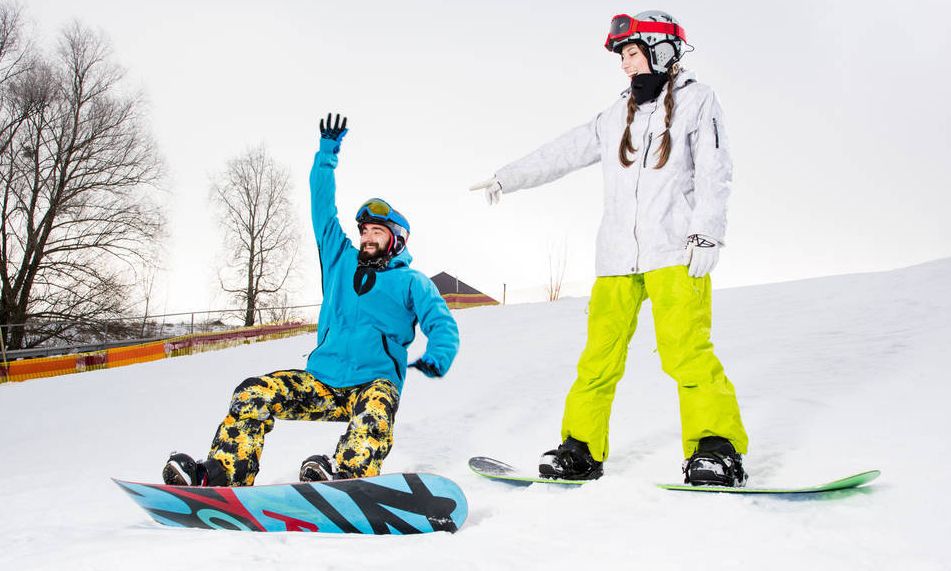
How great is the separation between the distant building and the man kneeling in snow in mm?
14353

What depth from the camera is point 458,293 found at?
68.1ft

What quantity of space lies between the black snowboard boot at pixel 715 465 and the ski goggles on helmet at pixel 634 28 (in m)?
1.77

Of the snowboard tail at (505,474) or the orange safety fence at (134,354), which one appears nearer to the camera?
the snowboard tail at (505,474)

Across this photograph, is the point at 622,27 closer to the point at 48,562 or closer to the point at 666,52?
the point at 666,52

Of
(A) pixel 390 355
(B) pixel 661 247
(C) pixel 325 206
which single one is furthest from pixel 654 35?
(A) pixel 390 355

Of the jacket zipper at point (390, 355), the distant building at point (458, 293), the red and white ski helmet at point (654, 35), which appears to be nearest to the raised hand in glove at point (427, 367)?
the jacket zipper at point (390, 355)

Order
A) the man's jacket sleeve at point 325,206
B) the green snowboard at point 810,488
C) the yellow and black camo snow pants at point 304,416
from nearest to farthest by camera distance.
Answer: the green snowboard at point 810,488 < the yellow and black camo snow pants at point 304,416 < the man's jacket sleeve at point 325,206

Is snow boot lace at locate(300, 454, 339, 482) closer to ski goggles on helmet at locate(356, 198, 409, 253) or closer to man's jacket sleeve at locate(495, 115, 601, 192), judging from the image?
ski goggles on helmet at locate(356, 198, 409, 253)

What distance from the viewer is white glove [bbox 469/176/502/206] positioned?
11.4 feet

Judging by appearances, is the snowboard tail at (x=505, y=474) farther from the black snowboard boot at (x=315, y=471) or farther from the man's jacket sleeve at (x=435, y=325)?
the black snowboard boot at (x=315, y=471)

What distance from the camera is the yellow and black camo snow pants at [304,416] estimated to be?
2707mm

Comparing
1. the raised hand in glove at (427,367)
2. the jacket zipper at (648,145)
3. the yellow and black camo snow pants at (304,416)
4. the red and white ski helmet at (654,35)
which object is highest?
the red and white ski helmet at (654,35)

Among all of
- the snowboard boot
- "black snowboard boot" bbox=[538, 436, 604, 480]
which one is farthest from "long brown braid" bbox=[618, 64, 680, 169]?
the snowboard boot

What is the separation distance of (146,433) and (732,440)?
15.1 ft
